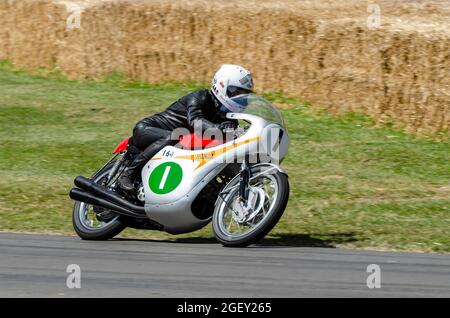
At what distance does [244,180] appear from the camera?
9.47 m

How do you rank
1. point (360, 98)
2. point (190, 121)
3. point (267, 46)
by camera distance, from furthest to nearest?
point (267, 46) < point (360, 98) < point (190, 121)

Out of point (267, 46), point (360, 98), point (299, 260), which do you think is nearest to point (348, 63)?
point (360, 98)

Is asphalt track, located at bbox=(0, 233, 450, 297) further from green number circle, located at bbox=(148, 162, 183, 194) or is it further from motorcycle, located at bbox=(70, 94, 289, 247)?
green number circle, located at bbox=(148, 162, 183, 194)

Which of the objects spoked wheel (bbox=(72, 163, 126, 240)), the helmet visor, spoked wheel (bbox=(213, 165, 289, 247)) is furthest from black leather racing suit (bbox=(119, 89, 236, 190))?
spoked wheel (bbox=(213, 165, 289, 247))

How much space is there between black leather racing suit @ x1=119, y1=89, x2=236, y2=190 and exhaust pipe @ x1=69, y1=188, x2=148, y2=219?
0.24m

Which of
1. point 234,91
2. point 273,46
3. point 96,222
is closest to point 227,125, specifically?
point 234,91

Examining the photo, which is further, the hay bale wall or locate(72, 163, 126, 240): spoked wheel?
the hay bale wall

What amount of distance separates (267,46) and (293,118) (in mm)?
1848

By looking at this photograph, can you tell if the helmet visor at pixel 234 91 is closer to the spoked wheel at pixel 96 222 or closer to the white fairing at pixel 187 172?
the white fairing at pixel 187 172

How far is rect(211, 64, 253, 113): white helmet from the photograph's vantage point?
9.77 m

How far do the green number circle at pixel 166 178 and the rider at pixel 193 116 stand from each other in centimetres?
24

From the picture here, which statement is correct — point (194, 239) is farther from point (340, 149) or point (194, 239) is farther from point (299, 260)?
point (340, 149)

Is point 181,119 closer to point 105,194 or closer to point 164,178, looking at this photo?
point 164,178

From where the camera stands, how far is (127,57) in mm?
20453
